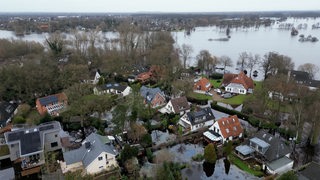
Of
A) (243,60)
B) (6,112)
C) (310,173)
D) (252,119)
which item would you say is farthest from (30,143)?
(243,60)

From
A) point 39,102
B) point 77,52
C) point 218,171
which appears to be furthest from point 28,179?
point 77,52

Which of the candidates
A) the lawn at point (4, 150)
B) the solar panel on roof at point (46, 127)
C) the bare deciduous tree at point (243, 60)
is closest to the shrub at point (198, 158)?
the solar panel on roof at point (46, 127)

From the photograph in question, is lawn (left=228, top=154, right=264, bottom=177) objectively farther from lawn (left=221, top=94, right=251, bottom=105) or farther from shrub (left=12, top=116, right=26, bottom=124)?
shrub (left=12, top=116, right=26, bottom=124)

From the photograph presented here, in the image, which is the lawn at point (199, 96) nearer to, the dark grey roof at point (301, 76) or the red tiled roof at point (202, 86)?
the red tiled roof at point (202, 86)

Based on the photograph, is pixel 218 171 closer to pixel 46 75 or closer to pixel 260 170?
pixel 260 170

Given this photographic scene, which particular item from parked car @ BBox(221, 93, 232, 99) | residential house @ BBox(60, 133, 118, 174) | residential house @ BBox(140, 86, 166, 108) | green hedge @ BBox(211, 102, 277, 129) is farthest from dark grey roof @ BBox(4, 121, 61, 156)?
parked car @ BBox(221, 93, 232, 99)

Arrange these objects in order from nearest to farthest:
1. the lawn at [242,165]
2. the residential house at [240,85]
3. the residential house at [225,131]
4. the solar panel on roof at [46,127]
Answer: the lawn at [242,165] < the solar panel on roof at [46,127] < the residential house at [225,131] < the residential house at [240,85]

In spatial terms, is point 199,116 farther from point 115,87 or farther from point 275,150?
point 115,87
